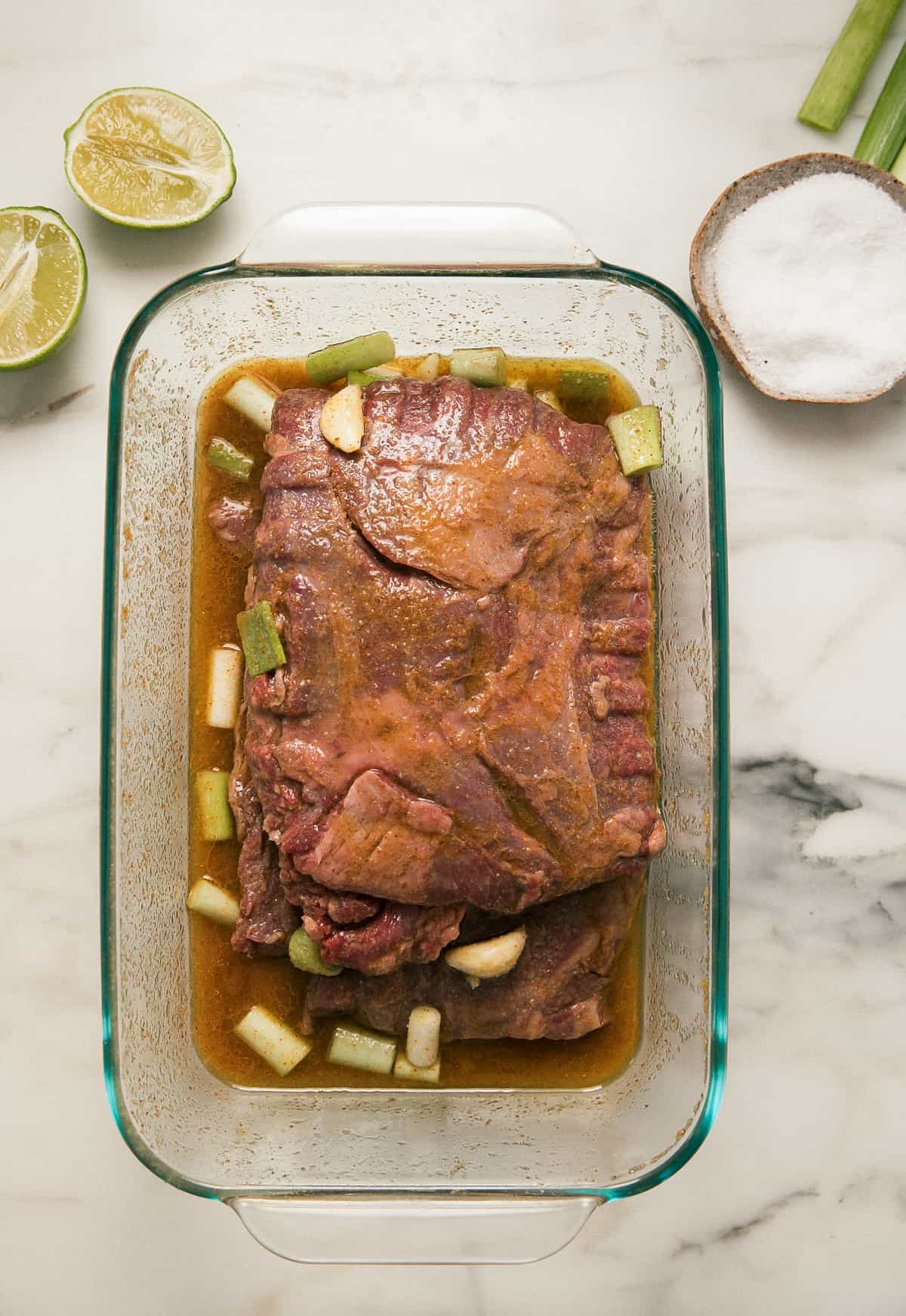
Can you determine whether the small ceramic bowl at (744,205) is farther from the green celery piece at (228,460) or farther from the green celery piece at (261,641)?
the green celery piece at (261,641)

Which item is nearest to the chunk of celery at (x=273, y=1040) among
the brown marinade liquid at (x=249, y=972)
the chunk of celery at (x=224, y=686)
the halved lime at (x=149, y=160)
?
the brown marinade liquid at (x=249, y=972)

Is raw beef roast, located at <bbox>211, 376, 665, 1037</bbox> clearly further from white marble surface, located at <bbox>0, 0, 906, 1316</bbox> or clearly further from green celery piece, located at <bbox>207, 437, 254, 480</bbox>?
white marble surface, located at <bbox>0, 0, 906, 1316</bbox>

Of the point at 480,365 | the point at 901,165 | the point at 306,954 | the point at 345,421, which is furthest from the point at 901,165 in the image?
the point at 306,954

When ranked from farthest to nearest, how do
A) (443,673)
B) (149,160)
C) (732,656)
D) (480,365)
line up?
(732,656)
(149,160)
(480,365)
(443,673)

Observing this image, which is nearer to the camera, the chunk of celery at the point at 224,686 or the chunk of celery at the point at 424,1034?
the chunk of celery at the point at 424,1034

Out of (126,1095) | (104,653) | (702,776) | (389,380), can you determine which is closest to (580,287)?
(389,380)

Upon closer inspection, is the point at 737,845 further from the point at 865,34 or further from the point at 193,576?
→ the point at 865,34

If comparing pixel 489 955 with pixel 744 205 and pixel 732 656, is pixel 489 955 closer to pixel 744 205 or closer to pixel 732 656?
pixel 732 656
